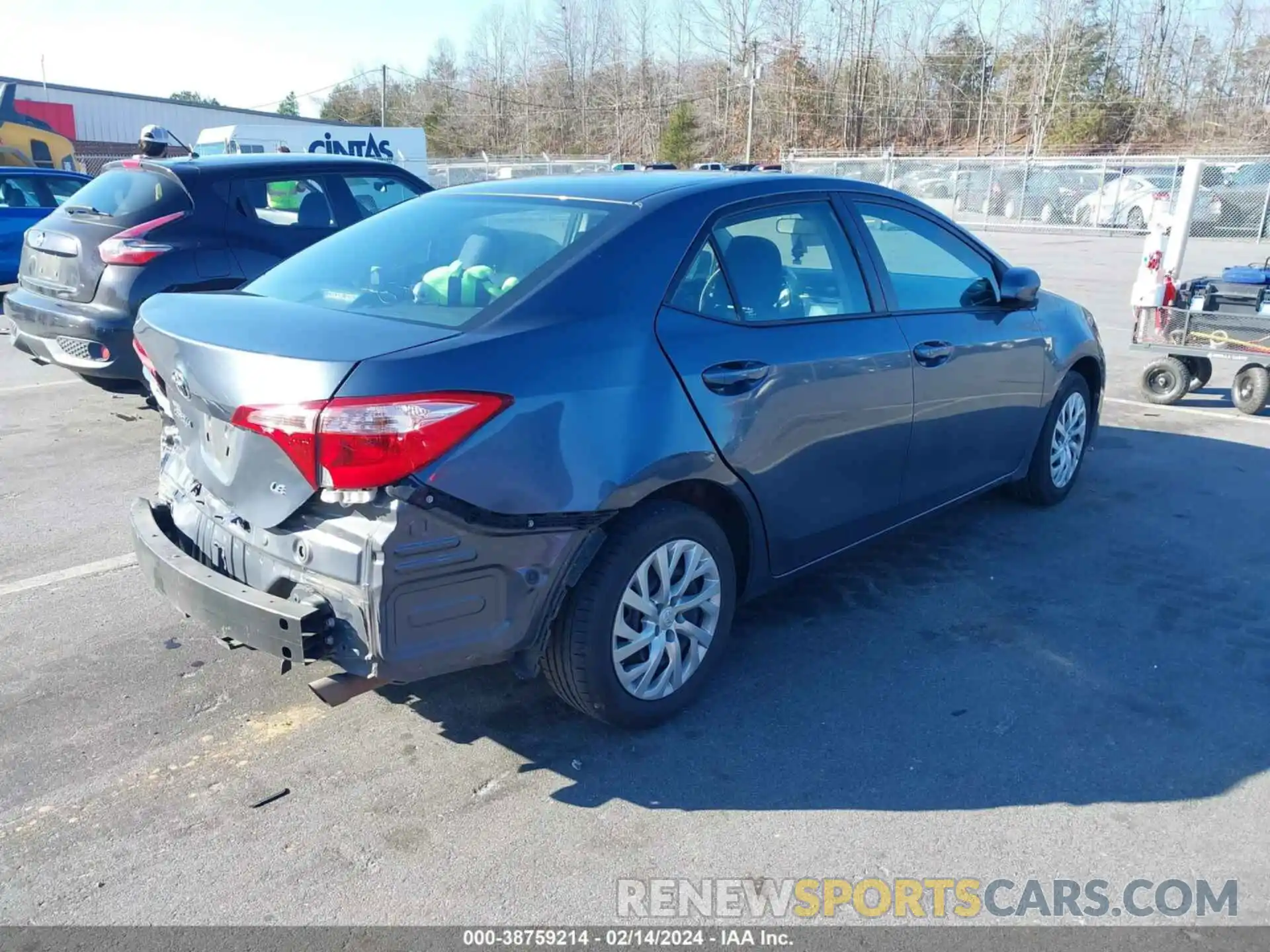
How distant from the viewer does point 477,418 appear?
271cm

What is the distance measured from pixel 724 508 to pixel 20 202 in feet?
42.0

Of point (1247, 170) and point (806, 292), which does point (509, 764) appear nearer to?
point (806, 292)

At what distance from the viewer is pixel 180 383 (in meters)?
3.12

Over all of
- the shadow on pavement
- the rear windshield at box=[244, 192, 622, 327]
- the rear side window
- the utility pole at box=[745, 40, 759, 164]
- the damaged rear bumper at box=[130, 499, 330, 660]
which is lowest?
the shadow on pavement

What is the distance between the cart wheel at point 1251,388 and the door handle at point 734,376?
6173 mm

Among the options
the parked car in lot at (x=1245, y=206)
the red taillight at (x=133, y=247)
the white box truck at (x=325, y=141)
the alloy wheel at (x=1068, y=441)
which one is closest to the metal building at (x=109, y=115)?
the white box truck at (x=325, y=141)

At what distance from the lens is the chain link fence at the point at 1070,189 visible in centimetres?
2572

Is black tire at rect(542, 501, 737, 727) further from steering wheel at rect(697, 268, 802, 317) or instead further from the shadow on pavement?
steering wheel at rect(697, 268, 802, 317)

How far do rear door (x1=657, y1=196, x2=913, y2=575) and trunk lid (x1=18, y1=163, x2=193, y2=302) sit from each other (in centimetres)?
452

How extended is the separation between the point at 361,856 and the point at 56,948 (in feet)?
2.36

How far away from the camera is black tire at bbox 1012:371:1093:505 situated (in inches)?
212

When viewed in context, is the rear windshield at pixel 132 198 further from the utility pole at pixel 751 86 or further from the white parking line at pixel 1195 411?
the utility pole at pixel 751 86

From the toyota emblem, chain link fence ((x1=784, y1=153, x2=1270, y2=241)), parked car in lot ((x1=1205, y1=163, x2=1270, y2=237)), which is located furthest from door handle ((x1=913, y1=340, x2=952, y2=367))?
parked car in lot ((x1=1205, y1=163, x2=1270, y2=237))

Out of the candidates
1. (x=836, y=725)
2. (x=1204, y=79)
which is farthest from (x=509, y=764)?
(x=1204, y=79)
